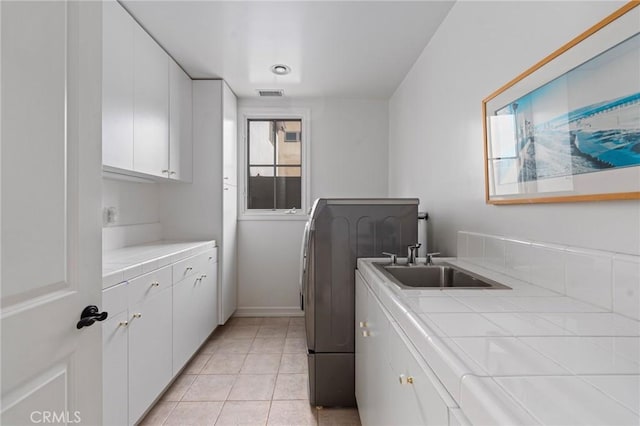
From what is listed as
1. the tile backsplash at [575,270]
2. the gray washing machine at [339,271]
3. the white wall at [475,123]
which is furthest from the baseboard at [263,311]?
the tile backsplash at [575,270]

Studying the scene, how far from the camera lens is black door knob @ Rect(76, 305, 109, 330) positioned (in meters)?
0.87

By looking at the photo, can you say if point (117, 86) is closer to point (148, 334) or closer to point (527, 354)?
point (148, 334)

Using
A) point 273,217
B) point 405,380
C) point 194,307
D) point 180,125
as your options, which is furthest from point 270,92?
point 405,380

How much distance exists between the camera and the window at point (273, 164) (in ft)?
12.2

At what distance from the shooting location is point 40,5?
0.74m

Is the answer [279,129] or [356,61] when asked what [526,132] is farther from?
[279,129]

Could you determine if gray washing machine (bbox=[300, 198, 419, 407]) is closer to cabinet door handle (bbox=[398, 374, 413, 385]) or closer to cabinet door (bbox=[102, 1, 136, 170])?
cabinet door handle (bbox=[398, 374, 413, 385])

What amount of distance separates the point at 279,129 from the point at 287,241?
1.29m

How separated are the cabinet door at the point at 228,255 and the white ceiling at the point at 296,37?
1.14m

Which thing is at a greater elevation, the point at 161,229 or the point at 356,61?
the point at 356,61

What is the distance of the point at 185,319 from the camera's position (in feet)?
7.67

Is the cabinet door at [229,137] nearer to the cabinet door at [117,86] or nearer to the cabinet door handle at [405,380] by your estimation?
the cabinet door at [117,86]

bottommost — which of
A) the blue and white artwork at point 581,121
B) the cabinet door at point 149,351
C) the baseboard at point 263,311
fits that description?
the baseboard at point 263,311

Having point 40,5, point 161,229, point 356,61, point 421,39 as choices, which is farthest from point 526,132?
point 161,229
